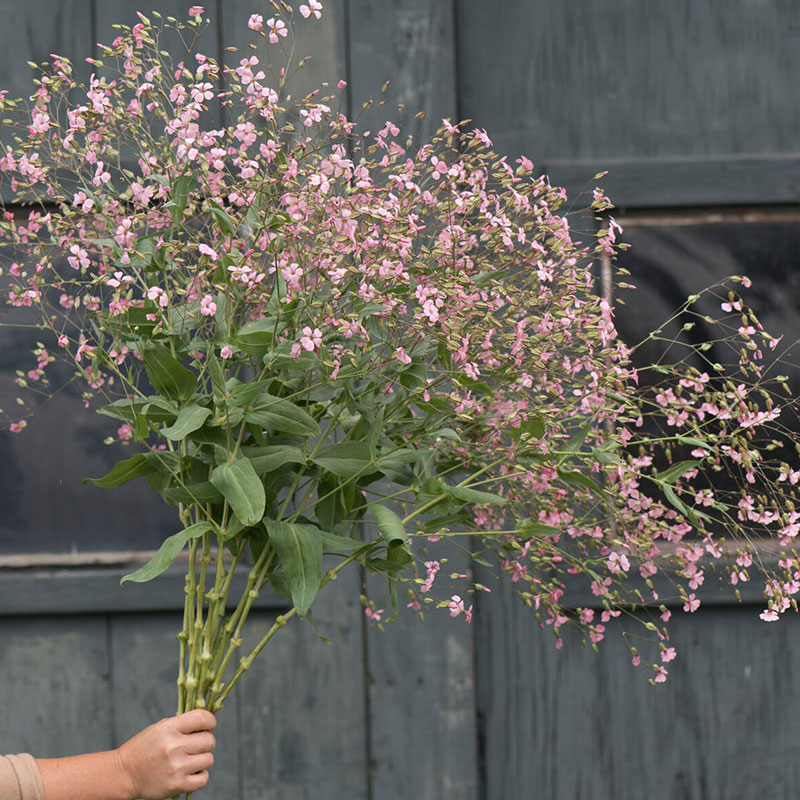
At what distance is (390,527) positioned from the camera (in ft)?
3.38

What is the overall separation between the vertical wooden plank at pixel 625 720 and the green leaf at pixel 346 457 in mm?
817

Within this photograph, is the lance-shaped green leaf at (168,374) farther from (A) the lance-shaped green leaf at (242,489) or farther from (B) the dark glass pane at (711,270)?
(B) the dark glass pane at (711,270)

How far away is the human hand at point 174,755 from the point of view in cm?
112

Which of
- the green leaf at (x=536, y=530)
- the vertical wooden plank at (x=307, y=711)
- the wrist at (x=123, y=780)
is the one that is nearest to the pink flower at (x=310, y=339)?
the green leaf at (x=536, y=530)

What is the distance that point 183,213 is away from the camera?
3.42 ft

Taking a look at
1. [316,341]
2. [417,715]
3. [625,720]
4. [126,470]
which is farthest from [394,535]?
[625,720]

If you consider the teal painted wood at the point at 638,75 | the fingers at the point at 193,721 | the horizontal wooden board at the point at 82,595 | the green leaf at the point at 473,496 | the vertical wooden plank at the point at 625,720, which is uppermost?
the teal painted wood at the point at 638,75

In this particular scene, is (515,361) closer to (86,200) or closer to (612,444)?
(612,444)

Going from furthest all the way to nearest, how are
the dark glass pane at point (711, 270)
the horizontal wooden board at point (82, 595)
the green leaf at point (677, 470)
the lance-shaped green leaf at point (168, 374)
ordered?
1. the dark glass pane at point (711, 270)
2. the horizontal wooden board at point (82, 595)
3. the green leaf at point (677, 470)
4. the lance-shaped green leaf at point (168, 374)

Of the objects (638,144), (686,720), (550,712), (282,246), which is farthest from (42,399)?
(686,720)

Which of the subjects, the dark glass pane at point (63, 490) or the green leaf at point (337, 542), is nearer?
the green leaf at point (337, 542)

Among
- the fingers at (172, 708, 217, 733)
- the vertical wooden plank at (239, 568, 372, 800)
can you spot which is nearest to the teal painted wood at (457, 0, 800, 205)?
the vertical wooden plank at (239, 568, 372, 800)

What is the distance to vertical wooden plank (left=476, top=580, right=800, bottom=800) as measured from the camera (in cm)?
180

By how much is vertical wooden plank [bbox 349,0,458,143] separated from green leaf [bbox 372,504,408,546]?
980 millimetres
